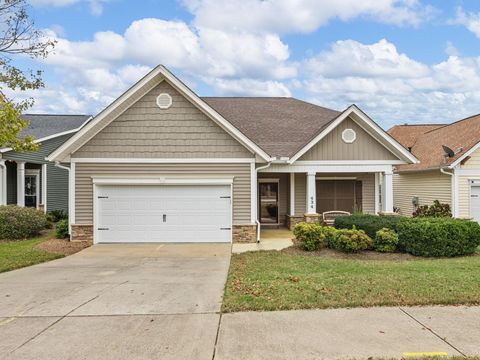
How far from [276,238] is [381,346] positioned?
30.8 feet

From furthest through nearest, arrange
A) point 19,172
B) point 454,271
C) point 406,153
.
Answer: point 19,172 < point 406,153 < point 454,271

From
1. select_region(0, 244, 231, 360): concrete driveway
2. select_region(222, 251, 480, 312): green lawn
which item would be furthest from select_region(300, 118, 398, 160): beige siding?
select_region(0, 244, 231, 360): concrete driveway

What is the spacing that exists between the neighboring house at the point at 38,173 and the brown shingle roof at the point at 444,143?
60.1 feet

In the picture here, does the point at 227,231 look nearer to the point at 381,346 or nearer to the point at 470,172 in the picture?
the point at 381,346

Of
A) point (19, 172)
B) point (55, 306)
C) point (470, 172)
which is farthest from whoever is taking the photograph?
point (19, 172)

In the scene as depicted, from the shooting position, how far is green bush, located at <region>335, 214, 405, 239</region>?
37.4 ft

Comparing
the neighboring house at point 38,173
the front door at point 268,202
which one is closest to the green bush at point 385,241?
the front door at point 268,202

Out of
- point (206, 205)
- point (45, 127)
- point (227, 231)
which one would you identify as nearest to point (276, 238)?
point (227, 231)

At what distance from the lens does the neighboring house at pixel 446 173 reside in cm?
1673

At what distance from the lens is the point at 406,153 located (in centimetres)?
1504

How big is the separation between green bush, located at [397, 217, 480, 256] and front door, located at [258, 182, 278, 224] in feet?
25.6

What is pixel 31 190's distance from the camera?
2053 cm

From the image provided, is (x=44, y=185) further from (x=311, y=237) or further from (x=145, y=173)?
(x=311, y=237)

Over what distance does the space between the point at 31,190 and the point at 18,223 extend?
696 cm
